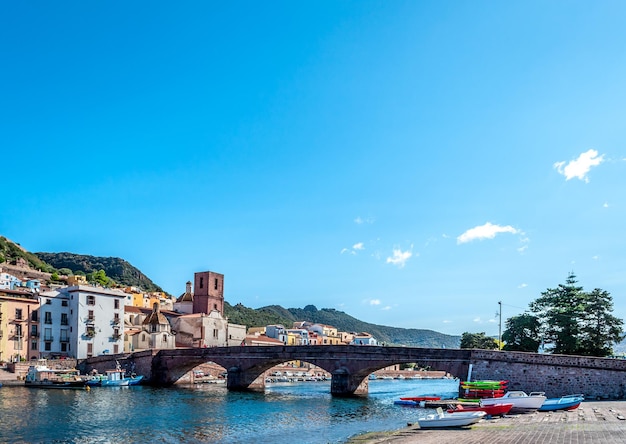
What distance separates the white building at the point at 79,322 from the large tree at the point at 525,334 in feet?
174

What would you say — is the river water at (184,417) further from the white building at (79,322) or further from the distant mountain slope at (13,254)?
the distant mountain slope at (13,254)

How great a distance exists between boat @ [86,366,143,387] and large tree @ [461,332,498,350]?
61999 mm

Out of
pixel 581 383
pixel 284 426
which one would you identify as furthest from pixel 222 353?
pixel 581 383

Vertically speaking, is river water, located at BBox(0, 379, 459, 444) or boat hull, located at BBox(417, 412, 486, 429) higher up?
boat hull, located at BBox(417, 412, 486, 429)

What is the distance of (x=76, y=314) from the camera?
76812 mm

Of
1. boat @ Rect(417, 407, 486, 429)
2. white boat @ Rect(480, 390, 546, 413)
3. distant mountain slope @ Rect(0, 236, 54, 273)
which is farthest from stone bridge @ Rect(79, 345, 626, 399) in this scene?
distant mountain slope @ Rect(0, 236, 54, 273)

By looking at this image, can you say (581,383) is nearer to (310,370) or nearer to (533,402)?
(533,402)

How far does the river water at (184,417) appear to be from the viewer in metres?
31.3

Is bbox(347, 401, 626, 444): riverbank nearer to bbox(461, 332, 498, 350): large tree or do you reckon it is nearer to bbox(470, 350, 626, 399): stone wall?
bbox(470, 350, 626, 399): stone wall

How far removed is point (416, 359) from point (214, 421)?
22236 millimetres

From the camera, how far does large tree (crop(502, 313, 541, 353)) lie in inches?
2482

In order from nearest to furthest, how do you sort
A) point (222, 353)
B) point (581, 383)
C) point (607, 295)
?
1. point (581, 383)
2. point (607, 295)
3. point (222, 353)

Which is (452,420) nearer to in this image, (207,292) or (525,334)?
(525,334)

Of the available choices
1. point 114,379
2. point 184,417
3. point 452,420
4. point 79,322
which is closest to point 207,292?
point 79,322
